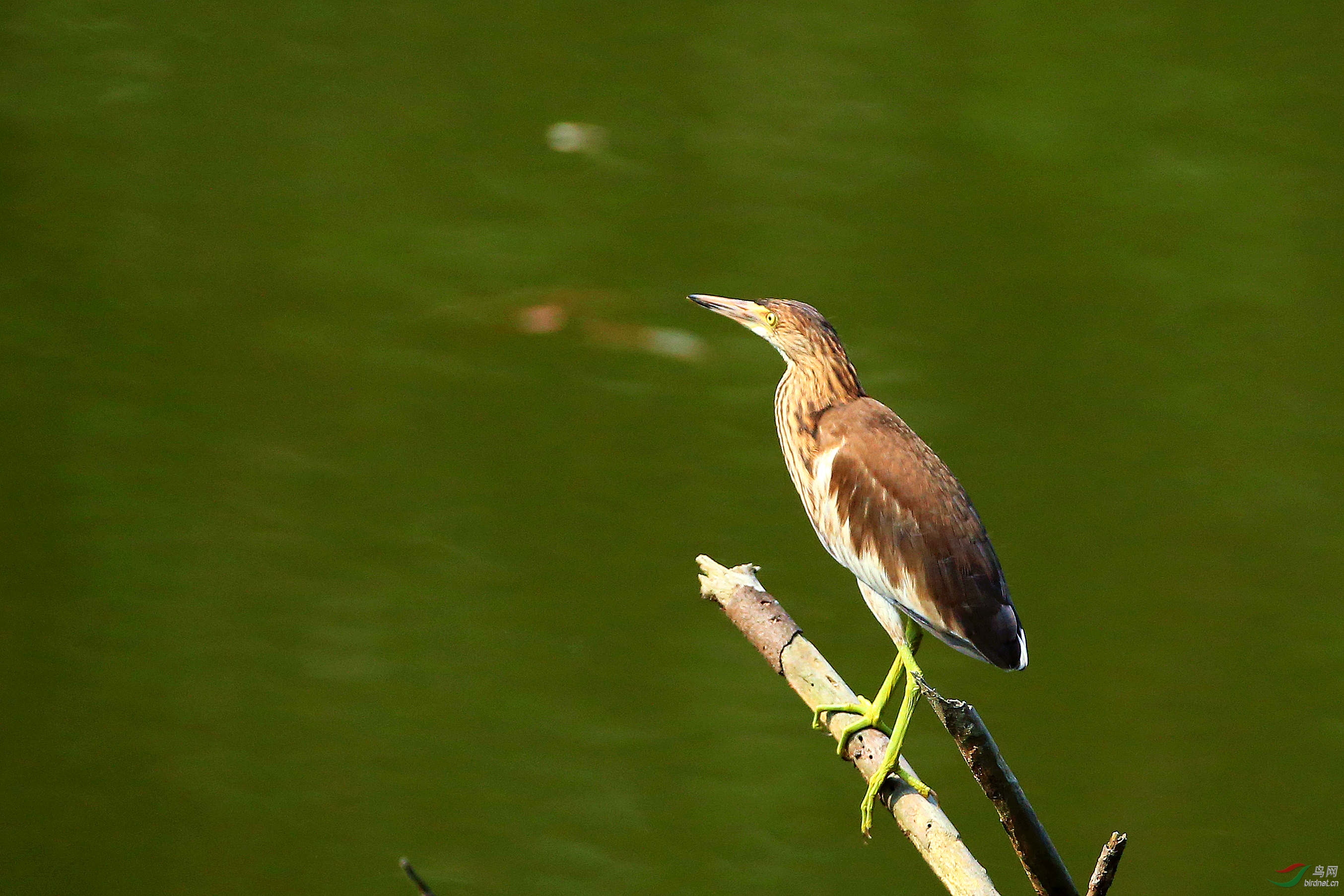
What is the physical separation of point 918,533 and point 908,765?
0.30m

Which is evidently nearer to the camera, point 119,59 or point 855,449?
point 855,449

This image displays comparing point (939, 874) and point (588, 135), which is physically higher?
point (588, 135)

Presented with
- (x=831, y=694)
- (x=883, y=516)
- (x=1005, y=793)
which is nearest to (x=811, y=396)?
(x=883, y=516)

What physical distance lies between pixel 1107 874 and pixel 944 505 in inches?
17.6

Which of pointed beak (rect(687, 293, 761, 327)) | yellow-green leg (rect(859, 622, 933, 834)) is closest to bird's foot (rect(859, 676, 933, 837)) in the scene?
yellow-green leg (rect(859, 622, 933, 834))

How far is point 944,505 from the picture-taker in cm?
159

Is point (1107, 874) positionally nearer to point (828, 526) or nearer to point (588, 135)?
point (828, 526)

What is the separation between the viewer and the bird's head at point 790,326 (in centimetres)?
174

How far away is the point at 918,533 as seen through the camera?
1600 millimetres

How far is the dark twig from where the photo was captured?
1.41 meters

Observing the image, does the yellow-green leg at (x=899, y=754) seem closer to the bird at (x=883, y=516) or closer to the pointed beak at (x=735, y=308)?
the bird at (x=883, y=516)

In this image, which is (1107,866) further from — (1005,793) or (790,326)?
(790,326)

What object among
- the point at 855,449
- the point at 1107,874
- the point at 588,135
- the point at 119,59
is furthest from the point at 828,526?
the point at 119,59

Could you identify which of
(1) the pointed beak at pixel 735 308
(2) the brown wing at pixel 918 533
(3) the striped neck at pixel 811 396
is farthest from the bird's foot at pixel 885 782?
(1) the pointed beak at pixel 735 308
